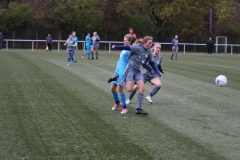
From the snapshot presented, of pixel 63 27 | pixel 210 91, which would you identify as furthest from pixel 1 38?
pixel 210 91

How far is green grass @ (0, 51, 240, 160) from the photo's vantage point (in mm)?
7387

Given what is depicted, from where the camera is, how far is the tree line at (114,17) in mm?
57438

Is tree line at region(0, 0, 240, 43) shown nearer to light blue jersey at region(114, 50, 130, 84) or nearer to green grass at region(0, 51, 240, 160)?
green grass at region(0, 51, 240, 160)

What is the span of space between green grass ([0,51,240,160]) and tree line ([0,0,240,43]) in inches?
1664

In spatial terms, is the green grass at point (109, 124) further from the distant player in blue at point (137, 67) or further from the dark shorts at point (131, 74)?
the dark shorts at point (131, 74)

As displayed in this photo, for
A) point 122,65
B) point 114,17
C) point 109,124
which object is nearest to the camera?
point 109,124

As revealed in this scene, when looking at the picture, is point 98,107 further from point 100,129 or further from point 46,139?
point 46,139

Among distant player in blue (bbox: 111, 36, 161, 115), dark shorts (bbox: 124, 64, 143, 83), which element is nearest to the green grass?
distant player in blue (bbox: 111, 36, 161, 115)

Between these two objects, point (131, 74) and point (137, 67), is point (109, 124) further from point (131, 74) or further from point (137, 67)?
point (137, 67)

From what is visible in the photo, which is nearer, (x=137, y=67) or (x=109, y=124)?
(x=109, y=124)

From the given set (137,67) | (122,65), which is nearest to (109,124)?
(137,67)

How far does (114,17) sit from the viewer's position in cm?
6178

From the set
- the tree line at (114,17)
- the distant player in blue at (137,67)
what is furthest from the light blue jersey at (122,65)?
the tree line at (114,17)

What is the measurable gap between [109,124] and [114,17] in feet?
174
